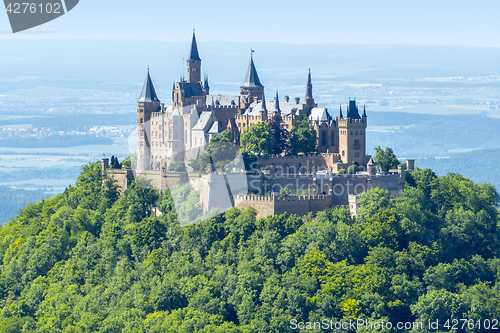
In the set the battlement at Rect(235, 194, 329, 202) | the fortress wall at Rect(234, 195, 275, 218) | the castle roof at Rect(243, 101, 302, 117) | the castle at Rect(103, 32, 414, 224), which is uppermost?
the castle roof at Rect(243, 101, 302, 117)

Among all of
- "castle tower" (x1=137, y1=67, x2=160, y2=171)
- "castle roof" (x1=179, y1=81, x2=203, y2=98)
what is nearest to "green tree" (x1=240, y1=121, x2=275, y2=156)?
"castle roof" (x1=179, y1=81, x2=203, y2=98)

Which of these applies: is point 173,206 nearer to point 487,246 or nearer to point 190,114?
point 190,114

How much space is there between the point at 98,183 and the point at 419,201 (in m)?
26.0

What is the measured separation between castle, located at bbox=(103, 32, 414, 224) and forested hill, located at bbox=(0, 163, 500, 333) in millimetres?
1555

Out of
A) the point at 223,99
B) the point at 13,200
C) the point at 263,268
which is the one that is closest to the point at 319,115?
the point at 223,99

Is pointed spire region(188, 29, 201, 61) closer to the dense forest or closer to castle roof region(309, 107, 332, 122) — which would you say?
castle roof region(309, 107, 332, 122)

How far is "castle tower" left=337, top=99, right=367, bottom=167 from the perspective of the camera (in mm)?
76062

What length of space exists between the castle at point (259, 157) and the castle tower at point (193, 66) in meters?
0.09

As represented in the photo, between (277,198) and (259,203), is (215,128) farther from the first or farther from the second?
(277,198)

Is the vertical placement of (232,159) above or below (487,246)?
above

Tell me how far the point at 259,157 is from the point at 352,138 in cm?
735

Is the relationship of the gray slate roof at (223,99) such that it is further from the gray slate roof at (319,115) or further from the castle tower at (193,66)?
the gray slate roof at (319,115)

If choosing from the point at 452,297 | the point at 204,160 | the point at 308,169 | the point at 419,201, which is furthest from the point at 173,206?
the point at 452,297

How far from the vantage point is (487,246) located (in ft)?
226
